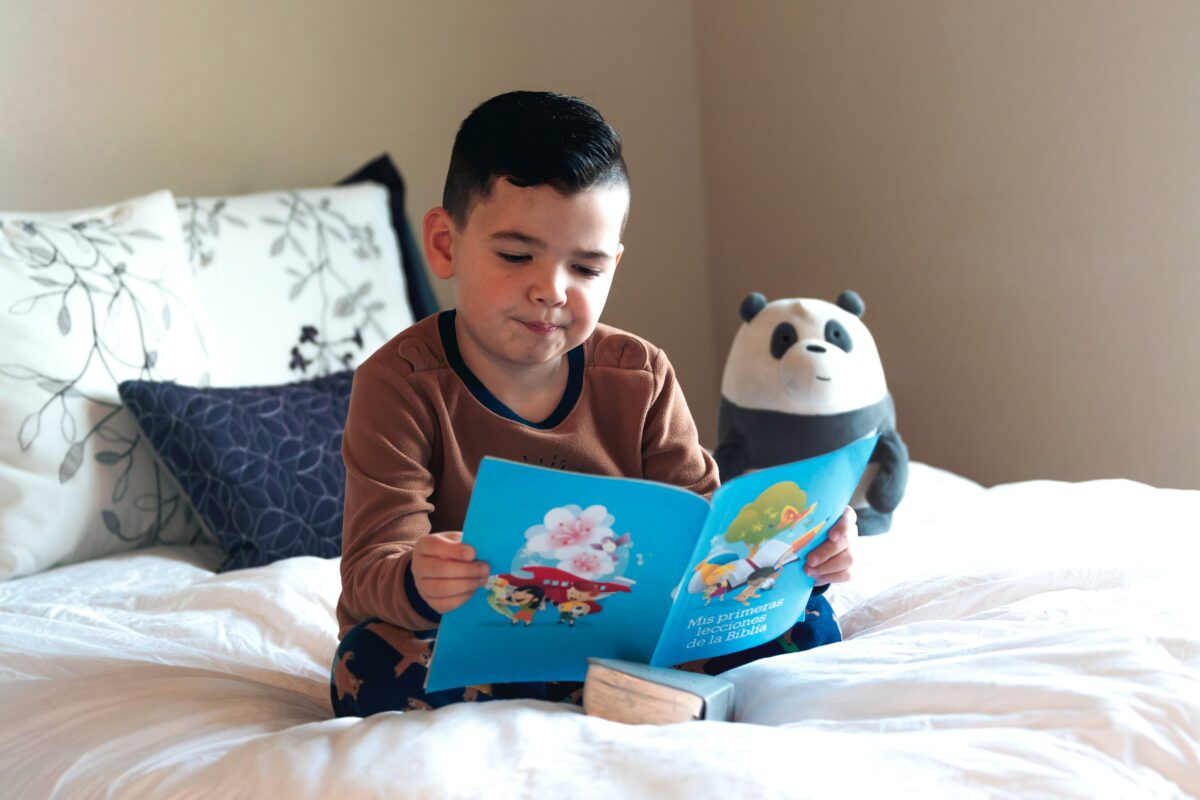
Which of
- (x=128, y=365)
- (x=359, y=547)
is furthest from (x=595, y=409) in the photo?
(x=128, y=365)

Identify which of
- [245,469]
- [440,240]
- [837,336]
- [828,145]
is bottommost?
[245,469]

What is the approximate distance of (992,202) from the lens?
2.23m

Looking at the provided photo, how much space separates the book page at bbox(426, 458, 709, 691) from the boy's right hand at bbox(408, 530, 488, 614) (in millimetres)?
10

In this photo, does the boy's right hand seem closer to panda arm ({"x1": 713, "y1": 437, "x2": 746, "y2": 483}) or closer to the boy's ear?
the boy's ear

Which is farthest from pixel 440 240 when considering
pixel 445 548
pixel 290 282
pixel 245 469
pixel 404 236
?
pixel 404 236

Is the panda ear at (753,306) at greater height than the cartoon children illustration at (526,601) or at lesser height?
greater

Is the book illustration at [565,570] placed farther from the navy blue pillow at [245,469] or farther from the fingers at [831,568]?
the navy blue pillow at [245,469]

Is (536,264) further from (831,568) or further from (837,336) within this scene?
(837,336)

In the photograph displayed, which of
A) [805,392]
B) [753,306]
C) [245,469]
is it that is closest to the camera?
[245,469]

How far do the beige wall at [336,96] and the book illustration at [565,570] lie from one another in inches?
58.7

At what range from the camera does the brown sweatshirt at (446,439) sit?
1.07 meters

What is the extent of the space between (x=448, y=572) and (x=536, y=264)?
0.31 metres

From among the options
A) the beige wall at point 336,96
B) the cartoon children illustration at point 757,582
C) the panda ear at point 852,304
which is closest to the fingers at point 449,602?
the cartoon children illustration at point 757,582

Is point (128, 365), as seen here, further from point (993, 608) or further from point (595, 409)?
point (993, 608)
